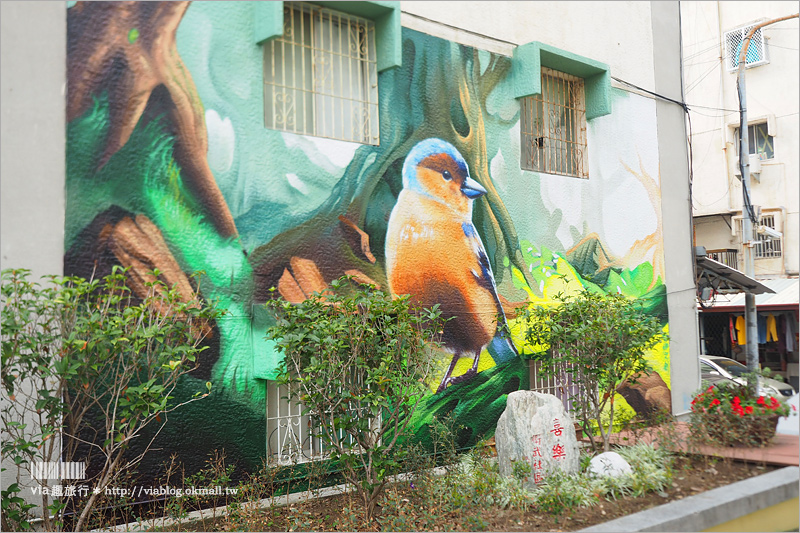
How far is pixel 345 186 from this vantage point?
773 cm

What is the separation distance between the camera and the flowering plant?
792cm

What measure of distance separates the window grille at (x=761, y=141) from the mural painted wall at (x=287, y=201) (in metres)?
12.5

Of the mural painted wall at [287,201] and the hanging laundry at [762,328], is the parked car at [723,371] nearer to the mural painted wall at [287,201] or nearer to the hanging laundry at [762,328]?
the hanging laundry at [762,328]

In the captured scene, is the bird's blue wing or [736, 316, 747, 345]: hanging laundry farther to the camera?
[736, 316, 747, 345]: hanging laundry

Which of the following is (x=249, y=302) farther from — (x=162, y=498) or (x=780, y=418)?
(x=780, y=418)

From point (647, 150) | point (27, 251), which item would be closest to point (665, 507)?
point (27, 251)

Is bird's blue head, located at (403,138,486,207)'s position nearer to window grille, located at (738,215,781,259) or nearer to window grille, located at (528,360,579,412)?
window grille, located at (528,360,579,412)

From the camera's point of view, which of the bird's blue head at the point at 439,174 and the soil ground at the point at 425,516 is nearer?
the soil ground at the point at 425,516

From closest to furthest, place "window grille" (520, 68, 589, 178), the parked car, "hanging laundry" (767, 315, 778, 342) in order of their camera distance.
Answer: "window grille" (520, 68, 589, 178)
the parked car
"hanging laundry" (767, 315, 778, 342)

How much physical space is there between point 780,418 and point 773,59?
1610 cm

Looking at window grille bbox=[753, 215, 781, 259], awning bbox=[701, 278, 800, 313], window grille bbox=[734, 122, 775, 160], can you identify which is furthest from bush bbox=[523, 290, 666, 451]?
window grille bbox=[734, 122, 775, 160]

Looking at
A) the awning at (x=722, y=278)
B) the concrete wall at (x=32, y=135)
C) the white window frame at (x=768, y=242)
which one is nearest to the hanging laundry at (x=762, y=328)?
the white window frame at (x=768, y=242)

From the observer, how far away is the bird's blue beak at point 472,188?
8852mm

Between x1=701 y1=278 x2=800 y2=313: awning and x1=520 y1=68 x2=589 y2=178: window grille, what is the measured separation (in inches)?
350
